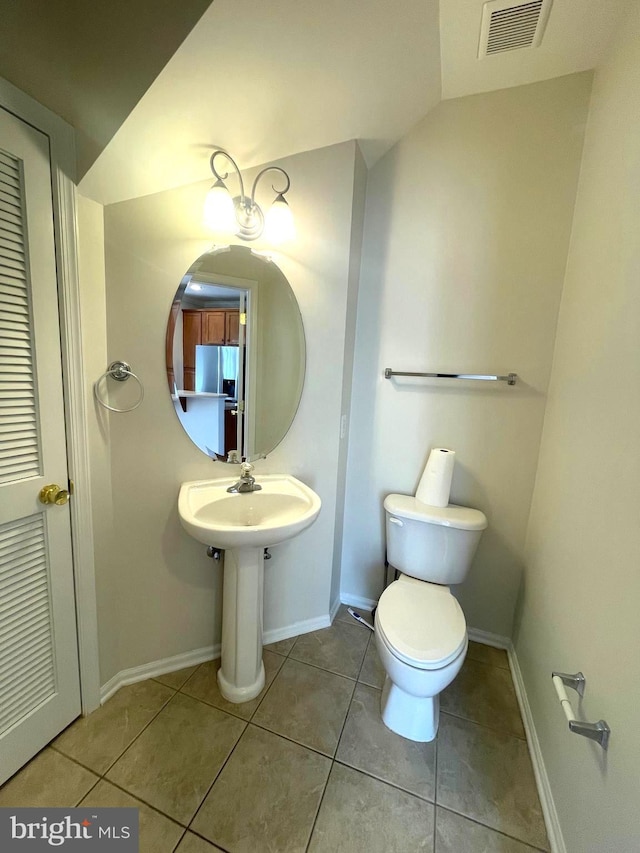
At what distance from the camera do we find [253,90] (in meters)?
1.03

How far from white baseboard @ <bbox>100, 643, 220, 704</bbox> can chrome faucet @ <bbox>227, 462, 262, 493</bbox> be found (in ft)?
2.68

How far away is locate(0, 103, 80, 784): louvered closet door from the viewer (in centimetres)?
A: 97

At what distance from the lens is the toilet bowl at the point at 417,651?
117cm

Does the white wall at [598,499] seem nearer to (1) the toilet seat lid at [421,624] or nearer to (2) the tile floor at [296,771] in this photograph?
(2) the tile floor at [296,771]

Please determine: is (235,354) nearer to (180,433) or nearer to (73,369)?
(180,433)

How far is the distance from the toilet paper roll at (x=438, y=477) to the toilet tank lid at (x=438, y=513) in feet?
0.12

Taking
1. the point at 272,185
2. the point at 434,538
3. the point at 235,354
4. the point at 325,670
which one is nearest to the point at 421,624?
the point at 434,538

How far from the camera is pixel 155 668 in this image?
1.54 metres

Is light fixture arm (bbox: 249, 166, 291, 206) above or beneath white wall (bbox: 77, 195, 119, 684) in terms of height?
above

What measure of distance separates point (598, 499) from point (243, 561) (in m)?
1.19

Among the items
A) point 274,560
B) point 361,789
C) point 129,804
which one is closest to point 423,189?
point 274,560

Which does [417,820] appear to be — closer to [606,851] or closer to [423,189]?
[606,851]

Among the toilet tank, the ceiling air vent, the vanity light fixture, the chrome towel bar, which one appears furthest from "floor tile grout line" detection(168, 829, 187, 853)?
the ceiling air vent

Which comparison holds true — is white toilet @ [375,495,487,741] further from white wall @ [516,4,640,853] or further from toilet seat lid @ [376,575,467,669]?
white wall @ [516,4,640,853]
